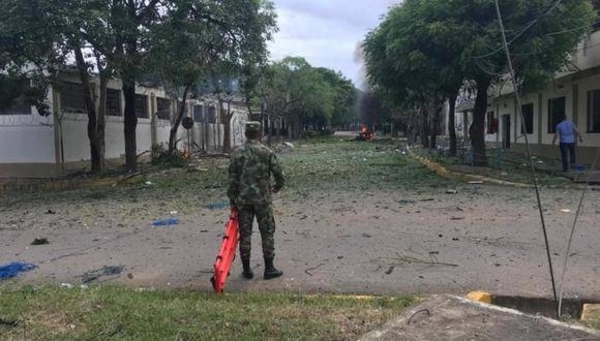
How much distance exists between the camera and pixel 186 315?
5258 mm

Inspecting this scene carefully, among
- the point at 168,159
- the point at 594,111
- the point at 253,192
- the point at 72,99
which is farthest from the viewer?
the point at 168,159

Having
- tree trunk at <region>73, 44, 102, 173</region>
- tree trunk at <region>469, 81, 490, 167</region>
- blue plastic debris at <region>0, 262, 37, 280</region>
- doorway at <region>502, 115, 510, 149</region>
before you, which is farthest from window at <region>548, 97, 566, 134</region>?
blue plastic debris at <region>0, 262, 37, 280</region>

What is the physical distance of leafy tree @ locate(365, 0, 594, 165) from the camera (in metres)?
14.7

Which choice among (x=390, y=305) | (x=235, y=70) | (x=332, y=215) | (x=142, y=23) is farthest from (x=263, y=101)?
(x=390, y=305)

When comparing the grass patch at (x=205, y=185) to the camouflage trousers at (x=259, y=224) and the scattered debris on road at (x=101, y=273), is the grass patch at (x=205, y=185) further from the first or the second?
the camouflage trousers at (x=259, y=224)

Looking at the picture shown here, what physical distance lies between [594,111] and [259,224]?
1790 centimetres

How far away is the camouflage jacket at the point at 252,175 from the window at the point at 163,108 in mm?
25712

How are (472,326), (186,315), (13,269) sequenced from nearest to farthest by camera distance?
1. (472,326)
2. (186,315)
3. (13,269)

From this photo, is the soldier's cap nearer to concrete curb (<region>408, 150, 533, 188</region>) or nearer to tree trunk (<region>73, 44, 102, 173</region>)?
concrete curb (<region>408, 150, 533, 188</region>)

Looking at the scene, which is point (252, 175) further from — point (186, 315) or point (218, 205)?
point (218, 205)

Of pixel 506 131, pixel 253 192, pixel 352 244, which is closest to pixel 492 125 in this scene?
pixel 506 131

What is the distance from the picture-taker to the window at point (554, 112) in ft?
81.5

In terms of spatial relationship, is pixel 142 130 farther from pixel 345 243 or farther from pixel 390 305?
pixel 390 305

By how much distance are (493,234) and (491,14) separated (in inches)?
326
